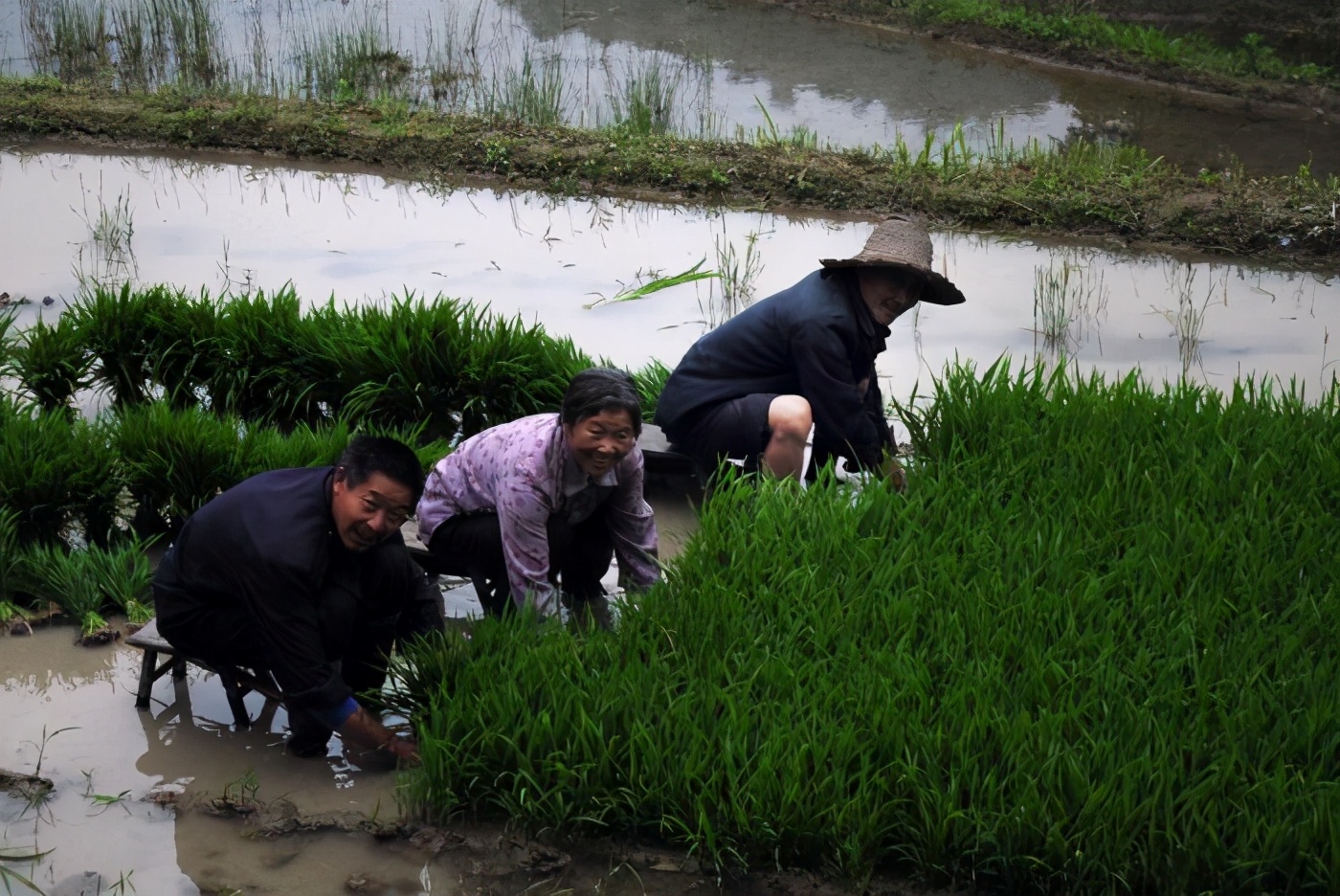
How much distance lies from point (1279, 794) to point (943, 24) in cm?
1042

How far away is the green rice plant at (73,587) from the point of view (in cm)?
344

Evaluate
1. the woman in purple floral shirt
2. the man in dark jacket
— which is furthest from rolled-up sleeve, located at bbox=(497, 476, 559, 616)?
the man in dark jacket

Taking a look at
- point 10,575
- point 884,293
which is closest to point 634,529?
point 884,293

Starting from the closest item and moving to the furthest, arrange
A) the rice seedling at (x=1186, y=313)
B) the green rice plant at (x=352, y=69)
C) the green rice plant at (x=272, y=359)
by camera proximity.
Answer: the green rice plant at (x=272, y=359)
the rice seedling at (x=1186, y=313)
the green rice plant at (x=352, y=69)

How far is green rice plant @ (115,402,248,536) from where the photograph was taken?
12.8ft

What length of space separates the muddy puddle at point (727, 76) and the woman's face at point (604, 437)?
5.42m

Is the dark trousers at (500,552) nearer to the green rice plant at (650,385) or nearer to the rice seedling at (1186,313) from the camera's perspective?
the green rice plant at (650,385)

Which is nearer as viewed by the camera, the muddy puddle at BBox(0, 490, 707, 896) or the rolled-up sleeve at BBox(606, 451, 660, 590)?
the muddy puddle at BBox(0, 490, 707, 896)

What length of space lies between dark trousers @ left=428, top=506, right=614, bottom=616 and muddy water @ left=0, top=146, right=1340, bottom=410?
1908 millimetres

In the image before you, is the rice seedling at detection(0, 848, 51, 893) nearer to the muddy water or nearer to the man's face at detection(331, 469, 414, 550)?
the man's face at detection(331, 469, 414, 550)

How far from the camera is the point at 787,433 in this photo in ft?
12.5

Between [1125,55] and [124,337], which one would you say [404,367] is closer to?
[124,337]

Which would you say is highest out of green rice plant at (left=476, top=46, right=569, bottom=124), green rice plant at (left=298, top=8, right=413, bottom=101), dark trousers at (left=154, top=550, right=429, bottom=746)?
green rice plant at (left=298, top=8, right=413, bottom=101)

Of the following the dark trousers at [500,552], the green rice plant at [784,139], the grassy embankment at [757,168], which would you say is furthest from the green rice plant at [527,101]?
the dark trousers at [500,552]
